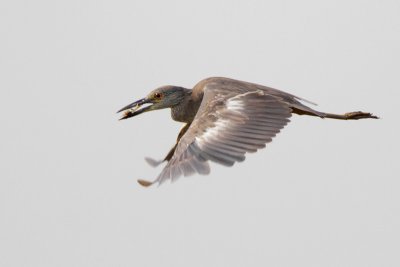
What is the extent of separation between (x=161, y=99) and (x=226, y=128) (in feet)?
A: 9.15

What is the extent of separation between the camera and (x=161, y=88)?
1555 centimetres

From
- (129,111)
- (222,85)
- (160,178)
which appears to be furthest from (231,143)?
(129,111)

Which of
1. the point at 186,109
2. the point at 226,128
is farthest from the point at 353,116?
the point at 226,128

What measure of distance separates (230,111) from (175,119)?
7.44 feet

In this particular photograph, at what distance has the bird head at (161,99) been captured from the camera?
15461 millimetres

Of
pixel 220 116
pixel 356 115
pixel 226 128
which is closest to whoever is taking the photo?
pixel 226 128

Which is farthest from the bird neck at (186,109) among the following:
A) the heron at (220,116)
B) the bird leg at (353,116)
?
the bird leg at (353,116)

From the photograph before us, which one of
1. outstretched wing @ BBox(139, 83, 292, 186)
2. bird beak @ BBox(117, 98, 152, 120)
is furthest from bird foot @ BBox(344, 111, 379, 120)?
bird beak @ BBox(117, 98, 152, 120)

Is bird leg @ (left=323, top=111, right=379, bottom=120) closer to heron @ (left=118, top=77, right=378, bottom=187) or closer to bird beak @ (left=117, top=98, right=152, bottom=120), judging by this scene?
heron @ (left=118, top=77, right=378, bottom=187)

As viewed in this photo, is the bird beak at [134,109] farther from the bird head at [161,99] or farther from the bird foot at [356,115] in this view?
the bird foot at [356,115]

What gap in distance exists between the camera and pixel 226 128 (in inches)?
510

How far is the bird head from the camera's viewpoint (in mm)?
15461

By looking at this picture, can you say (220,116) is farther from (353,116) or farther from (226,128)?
(353,116)

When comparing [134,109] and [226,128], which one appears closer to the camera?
[226,128]
